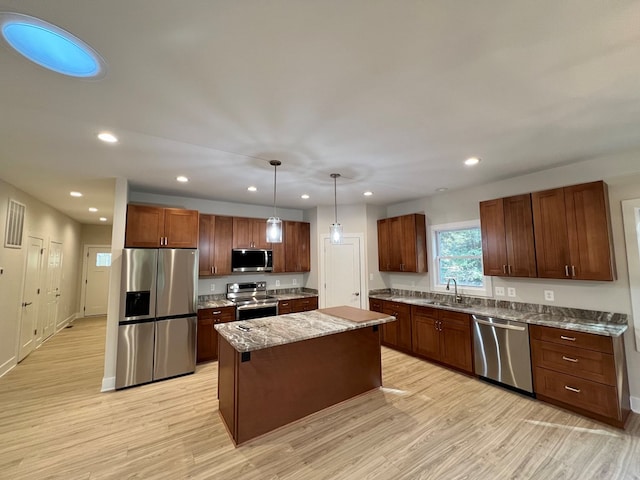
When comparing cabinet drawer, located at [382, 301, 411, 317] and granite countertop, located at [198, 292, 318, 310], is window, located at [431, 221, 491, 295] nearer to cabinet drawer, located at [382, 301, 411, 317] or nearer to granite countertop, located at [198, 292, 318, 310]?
cabinet drawer, located at [382, 301, 411, 317]

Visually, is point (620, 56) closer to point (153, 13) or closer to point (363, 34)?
point (363, 34)

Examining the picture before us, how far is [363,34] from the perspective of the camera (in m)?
1.36

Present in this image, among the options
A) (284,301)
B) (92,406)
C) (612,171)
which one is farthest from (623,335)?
(92,406)

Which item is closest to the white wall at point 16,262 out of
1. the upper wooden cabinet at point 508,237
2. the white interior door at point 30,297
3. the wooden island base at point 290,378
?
the white interior door at point 30,297

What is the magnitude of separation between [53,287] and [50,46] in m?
6.76

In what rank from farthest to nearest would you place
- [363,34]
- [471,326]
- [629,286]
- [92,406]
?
[471,326] < [92,406] < [629,286] < [363,34]

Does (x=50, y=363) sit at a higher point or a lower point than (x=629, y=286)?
lower

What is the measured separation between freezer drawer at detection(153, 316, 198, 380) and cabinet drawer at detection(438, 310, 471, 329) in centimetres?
375

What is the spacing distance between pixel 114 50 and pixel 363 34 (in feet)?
4.38

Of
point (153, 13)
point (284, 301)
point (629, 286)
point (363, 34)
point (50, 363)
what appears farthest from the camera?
point (284, 301)

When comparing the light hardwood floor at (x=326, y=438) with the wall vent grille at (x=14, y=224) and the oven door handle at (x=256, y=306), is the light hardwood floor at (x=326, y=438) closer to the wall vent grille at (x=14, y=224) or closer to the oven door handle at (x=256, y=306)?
the oven door handle at (x=256, y=306)

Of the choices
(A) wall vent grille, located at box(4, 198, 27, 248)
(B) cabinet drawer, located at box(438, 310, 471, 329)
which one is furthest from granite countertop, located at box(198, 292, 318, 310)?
(A) wall vent grille, located at box(4, 198, 27, 248)

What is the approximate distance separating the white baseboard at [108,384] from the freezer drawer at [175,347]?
468mm

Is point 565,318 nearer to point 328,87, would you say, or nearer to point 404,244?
point 404,244
